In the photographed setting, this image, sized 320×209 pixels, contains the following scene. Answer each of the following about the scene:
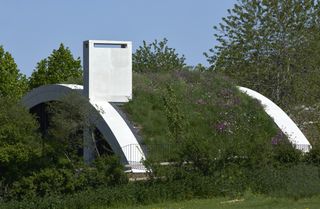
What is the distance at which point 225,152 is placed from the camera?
90.9 feet

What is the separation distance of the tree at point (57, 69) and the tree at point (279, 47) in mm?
10558

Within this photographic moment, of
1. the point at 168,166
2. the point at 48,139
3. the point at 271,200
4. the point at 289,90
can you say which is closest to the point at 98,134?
the point at 48,139

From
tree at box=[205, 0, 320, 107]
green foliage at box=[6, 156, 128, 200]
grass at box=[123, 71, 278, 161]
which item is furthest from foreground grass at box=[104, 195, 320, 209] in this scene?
tree at box=[205, 0, 320, 107]

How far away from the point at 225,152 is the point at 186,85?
34.2 ft

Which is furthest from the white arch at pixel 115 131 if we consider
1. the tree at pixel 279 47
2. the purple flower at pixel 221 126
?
the tree at pixel 279 47

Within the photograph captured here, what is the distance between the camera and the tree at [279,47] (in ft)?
153

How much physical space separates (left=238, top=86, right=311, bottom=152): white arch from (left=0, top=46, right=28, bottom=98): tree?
16500mm

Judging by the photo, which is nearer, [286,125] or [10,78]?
[286,125]

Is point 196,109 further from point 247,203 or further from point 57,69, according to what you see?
point 57,69

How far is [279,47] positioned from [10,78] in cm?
1551

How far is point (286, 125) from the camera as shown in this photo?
1426 inches

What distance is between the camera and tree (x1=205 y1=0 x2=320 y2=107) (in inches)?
1839

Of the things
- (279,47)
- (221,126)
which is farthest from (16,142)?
(279,47)

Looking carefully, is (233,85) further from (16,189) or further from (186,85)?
(16,189)
